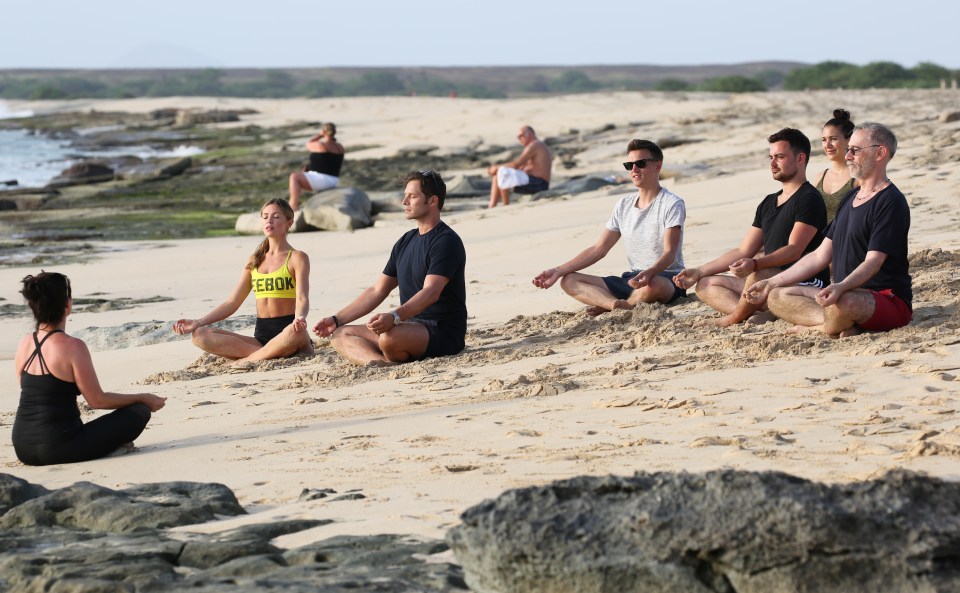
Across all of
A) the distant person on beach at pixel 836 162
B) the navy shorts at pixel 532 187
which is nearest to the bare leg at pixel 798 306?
the distant person on beach at pixel 836 162

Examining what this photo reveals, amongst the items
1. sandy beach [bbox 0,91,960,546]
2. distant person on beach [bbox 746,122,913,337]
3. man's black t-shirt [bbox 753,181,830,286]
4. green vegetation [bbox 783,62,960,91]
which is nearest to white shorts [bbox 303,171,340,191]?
sandy beach [bbox 0,91,960,546]

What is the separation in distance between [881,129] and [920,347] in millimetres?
1205

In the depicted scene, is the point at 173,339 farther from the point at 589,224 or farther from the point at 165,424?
the point at 589,224

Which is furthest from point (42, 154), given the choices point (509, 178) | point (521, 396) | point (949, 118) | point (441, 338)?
point (521, 396)

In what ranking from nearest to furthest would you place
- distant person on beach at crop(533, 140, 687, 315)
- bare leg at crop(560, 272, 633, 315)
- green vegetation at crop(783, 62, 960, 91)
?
distant person on beach at crop(533, 140, 687, 315) → bare leg at crop(560, 272, 633, 315) → green vegetation at crop(783, 62, 960, 91)

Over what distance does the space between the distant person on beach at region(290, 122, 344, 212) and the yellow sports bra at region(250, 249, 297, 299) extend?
386 inches

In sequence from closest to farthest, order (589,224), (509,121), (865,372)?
(865,372) → (589,224) → (509,121)

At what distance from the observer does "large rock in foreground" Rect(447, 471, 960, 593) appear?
3.12 metres

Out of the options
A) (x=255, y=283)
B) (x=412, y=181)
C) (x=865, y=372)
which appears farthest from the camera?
(x=255, y=283)

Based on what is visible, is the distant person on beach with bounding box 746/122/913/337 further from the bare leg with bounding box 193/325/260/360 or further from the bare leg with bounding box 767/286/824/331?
the bare leg with bounding box 193/325/260/360

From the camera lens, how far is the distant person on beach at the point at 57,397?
5539 millimetres

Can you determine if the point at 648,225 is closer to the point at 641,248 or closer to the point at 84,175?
the point at 641,248

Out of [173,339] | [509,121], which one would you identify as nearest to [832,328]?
[173,339]

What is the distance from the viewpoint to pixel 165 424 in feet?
20.9
